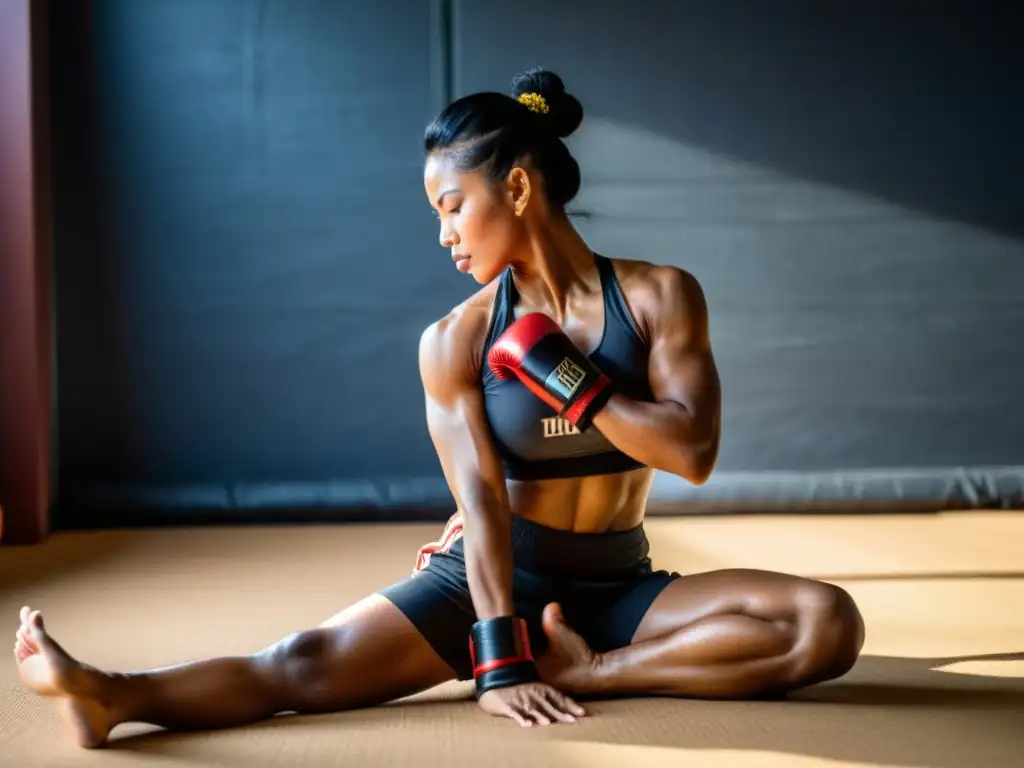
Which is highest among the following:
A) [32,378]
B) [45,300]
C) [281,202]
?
[281,202]

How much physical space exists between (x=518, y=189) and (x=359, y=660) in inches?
35.2

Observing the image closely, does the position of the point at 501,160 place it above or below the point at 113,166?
below

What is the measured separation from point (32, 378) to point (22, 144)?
89cm

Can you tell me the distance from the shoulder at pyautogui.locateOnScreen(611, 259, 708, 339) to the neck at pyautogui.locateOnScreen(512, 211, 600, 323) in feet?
0.28

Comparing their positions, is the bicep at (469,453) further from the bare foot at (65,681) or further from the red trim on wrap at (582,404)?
the bare foot at (65,681)

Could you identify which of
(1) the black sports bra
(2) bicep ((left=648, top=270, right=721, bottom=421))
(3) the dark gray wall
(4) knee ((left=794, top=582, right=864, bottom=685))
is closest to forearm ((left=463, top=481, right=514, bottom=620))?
(1) the black sports bra

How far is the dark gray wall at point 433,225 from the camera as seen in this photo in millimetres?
5160

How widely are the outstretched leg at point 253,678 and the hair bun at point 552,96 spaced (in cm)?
96

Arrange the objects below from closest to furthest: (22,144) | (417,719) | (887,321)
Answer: (417,719) < (22,144) < (887,321)

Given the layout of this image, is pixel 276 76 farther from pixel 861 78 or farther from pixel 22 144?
pixel 861 78

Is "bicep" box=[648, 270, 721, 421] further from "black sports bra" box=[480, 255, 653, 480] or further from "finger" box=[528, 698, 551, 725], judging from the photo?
"finger" box=[528, 698, 551, 725]

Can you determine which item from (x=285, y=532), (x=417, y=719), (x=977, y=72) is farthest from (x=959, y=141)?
(x=417, y=719)

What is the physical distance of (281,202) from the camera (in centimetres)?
523

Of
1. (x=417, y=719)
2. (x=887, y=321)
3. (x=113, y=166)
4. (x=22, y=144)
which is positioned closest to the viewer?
(x=417, y=719)
